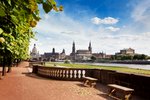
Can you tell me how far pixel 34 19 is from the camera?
7.76ft

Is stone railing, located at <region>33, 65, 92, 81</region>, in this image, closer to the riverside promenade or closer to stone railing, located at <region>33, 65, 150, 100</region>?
stone railing, located at <region>33, 65, 150, 100</region>

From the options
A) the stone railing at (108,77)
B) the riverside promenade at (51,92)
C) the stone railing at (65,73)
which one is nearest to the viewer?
the riverside promenade at (51,92)

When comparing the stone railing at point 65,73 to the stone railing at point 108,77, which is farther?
the stone railing at point 65,73

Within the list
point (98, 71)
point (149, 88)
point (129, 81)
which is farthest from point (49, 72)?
point (149, 88)

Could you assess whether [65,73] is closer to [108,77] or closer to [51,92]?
[108,77]

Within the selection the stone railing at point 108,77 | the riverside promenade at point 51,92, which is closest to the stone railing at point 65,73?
the stone railing at point 108,77

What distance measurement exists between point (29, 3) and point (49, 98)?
37.1 ft

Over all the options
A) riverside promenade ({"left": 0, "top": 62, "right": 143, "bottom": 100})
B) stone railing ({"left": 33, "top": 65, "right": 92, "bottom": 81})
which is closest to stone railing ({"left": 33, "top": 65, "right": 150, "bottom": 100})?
stone railing ({"left": 33, "top": 65, "right": 92, "bottom": 81})

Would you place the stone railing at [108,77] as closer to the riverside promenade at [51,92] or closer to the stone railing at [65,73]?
the stone railing at [65,73]

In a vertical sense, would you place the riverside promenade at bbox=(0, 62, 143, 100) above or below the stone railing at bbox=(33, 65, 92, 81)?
below

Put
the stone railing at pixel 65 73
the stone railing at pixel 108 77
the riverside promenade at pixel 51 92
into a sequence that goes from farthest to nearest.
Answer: the stone railing at pixel 65 73 < the stone railing at pixel 108 77 < the riverside promenade at pixel 51 92

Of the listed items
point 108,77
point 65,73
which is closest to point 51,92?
point 108,77

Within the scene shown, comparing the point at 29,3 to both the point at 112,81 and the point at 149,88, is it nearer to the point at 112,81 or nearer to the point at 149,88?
the point at 149,88

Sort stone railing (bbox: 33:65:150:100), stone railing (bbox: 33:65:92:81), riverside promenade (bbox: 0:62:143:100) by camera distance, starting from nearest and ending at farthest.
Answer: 1. riverside promenade (bbox: 0:62:143:100)
2. stone railing (bbox: 33:65:150:100)
3. stone railing (bbox: 33:65:92:81)
